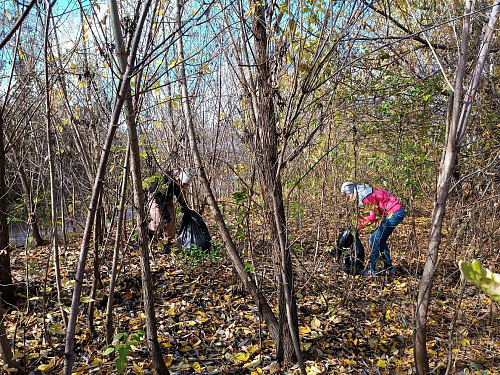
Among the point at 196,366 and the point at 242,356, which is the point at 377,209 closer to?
the point at 242,356

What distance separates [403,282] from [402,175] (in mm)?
2591

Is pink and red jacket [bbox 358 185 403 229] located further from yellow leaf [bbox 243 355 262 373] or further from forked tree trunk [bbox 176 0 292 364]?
yellow leaf [bbox 243 355 262 373]

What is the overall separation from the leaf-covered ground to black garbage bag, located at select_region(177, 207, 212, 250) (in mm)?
282

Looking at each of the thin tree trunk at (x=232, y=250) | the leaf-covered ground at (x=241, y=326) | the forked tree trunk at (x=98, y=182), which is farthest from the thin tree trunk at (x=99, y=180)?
the thin tree trunk at (x=232, y=250)

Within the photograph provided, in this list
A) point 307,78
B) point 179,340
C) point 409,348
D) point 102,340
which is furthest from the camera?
point 409,348

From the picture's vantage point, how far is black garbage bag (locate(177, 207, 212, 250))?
470 centimetres

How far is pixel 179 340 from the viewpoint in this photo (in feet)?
10.2

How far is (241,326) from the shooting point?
3377 mm

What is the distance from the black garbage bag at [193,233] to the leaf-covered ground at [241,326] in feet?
0.92

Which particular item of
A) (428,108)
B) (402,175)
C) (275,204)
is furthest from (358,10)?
(402,175)

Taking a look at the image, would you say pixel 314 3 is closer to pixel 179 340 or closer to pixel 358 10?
pixel 358 10

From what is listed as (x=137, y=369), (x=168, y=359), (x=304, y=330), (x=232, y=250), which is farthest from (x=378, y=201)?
(x=137, y=369)

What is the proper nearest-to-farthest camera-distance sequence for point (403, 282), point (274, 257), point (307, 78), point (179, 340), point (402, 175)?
point (307, 78), point (274, 257), point (179, 340), point (403, 282), point (402, 175)

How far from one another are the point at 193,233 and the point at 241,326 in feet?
5.52
